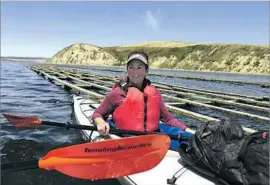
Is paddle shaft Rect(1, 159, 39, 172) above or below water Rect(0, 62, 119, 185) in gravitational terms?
above

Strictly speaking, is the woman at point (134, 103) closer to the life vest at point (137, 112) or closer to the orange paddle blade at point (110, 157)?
the life vest at point (137, 112)

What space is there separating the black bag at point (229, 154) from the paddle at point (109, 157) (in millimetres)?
530

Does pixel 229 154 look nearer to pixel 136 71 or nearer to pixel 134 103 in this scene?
pixel 134 103

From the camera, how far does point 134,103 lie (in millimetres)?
6145

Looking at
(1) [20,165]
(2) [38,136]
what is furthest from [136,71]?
(2) [38,136]

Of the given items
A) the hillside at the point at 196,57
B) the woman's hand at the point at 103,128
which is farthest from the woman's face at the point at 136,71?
the hillside at the point at 196,57

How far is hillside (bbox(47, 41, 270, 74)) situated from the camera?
87.4m

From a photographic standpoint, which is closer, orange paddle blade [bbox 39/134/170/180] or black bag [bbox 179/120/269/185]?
black bag [bbox 179/120/269/185]

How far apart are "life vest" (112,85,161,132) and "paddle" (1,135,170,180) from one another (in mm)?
908

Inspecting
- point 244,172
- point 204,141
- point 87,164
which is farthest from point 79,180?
point 244,172

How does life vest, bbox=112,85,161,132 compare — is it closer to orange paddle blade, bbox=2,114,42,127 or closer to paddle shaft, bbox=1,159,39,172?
orange paddle blade, bbox=2,114,42,127

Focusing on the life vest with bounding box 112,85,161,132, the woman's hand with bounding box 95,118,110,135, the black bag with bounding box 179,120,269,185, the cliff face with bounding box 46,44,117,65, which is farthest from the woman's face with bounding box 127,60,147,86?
the cliff face with bounding box 46,44,117,65

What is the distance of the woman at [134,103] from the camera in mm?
6129

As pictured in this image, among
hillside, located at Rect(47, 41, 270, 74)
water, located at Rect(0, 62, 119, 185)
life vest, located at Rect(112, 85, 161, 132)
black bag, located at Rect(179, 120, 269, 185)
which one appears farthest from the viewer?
hillside, located at Rect(47, 41, 270, 74)
